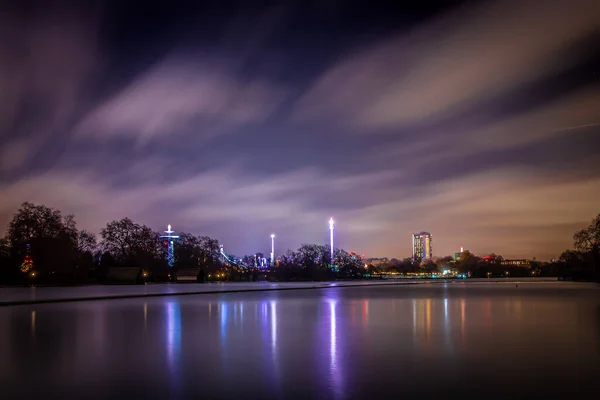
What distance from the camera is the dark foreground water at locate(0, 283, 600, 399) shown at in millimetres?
9203

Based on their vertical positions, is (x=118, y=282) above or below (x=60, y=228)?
below

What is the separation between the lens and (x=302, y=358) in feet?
40.3

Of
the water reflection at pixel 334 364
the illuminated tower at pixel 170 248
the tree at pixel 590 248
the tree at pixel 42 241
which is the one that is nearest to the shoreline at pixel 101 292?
the tree at pixel 42 241

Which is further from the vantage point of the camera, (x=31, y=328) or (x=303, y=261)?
(x=303, y=261)

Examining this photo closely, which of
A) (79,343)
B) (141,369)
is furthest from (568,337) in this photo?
(79,343)

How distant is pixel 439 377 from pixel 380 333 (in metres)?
7.04

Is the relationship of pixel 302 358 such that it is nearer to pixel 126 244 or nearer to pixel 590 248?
pixel 590 248

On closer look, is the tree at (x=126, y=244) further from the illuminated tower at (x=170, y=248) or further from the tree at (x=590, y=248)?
the tree at (x=590, y=248)

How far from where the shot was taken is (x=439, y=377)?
33.1 ft

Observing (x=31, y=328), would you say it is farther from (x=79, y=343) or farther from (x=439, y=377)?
(x=439, y=377)

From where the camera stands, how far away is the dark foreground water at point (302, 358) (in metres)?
9.20

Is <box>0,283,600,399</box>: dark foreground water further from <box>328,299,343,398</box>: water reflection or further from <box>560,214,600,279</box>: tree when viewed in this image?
<box>560,214,600,279</box>: tree

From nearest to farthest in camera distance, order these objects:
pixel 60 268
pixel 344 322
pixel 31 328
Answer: pixel 31 328 < pixel 344 322 < pixel 60 268

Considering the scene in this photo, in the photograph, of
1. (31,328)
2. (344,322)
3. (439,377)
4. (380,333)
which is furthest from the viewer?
(344,322)
